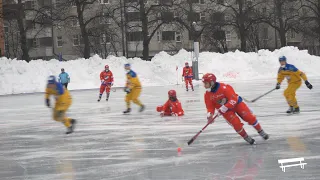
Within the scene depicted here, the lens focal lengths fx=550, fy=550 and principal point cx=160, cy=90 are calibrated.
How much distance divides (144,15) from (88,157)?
3199cm

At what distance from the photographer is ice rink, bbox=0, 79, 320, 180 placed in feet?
22.4

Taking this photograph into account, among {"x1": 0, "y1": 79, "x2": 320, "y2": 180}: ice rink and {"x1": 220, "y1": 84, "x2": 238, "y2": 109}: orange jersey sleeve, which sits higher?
{"x1": 220, "y1": 84, "x2": 238, "y2": 109}: orange jersey sleeve

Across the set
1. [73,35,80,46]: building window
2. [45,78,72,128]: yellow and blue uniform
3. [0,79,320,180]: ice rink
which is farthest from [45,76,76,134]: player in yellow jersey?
[73,35,80,46]: building window

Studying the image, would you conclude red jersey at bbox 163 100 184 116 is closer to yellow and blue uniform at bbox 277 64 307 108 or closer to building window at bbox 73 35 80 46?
yellow and blue uniform at bbox 277 64 307 108

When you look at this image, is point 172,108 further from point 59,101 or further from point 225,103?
point 225,103

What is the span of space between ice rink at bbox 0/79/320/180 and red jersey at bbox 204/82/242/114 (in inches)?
27.4

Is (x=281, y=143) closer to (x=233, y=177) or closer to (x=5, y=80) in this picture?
(x=233, y=177)

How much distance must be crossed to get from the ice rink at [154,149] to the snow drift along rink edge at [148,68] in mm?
18490

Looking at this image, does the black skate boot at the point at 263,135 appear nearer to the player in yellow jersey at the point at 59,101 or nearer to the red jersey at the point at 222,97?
the red jersey at the point at 222,97

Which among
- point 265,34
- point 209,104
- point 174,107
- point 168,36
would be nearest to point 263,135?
point 209,104

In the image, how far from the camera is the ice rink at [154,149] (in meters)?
6.84

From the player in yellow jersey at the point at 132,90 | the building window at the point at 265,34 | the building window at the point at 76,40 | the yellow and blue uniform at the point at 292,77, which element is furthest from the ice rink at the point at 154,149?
the building window at the point at 265,34

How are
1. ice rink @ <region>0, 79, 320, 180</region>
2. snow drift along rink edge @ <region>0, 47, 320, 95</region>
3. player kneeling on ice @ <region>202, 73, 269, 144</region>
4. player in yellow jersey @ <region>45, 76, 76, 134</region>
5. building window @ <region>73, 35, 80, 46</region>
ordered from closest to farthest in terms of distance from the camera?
1. ice rink @ <region>0, 79, 320, 180</region>
2. player kneeling on ice @ <region>202, 73, 269, 144</region>
3. player in yellow jersey @ <region>45, 76, 76, 134</region>
4. snow drift along rink edge @ <region>0, 47, 320, 95</region>
5. building window @ <region>73, 35, 80, 46</region>

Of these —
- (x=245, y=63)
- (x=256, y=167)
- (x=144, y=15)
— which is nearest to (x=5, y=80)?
(x=144, y=15)
